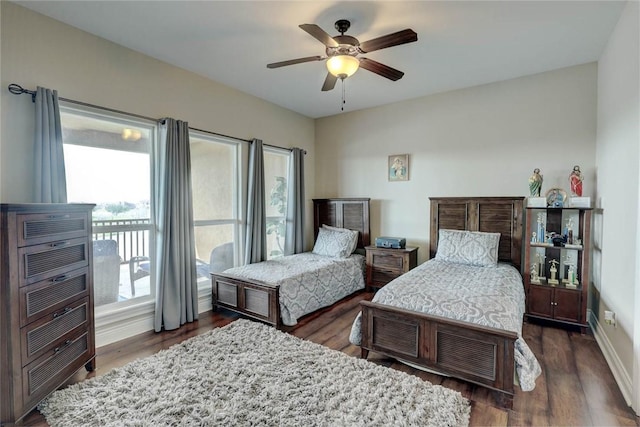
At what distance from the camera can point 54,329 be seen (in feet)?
6.54

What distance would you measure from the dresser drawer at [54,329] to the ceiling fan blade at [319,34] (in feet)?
8.28

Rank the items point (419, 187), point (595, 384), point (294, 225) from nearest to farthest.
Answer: point (595, 384)
point (419, 187)
point (294, 225)

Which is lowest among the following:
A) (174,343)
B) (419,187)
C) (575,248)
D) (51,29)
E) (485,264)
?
(174,343)

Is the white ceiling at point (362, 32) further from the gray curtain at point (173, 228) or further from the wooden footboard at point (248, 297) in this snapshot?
the wooden footboard at point (248, 297)

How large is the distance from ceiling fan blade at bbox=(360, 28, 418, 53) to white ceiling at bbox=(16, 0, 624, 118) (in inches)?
13.4

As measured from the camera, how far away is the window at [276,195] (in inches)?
184

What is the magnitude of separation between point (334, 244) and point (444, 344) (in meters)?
2.47

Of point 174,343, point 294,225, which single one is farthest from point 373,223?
point 174,343

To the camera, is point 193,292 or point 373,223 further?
point 373,223

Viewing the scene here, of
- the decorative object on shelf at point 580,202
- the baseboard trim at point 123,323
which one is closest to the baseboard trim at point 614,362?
the decorative object on shelf at point 580,202

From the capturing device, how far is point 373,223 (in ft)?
15.8

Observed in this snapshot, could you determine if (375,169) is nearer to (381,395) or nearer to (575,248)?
(575,248)

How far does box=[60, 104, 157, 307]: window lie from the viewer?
2709 mm

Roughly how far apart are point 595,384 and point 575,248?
53.4 inches
